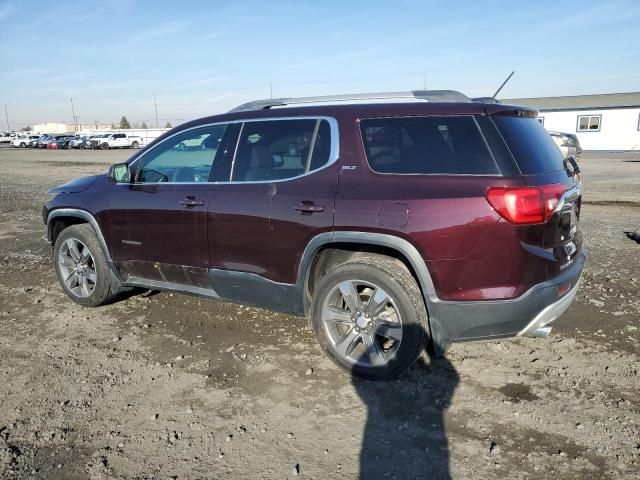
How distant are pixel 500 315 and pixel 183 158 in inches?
116

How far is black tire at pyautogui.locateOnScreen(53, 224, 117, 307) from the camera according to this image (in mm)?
5066

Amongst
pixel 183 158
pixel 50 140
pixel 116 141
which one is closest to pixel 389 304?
pixel 183 158

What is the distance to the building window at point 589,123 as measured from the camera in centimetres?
3847

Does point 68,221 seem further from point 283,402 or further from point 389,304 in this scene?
point 389,304

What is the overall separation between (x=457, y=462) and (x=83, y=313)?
152 inches

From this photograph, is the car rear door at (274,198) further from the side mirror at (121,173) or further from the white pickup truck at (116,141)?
the white pickup truck at (116,141)

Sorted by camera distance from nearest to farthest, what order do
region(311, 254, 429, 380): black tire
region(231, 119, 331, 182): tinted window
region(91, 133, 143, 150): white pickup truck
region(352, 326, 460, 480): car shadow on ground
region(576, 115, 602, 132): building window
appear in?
1. region(352, 326, 460, 480): car shadow on ground
2. region(311, 254, 429, 380): black tire
3. region(231, 119, 331, 182): tinted window
4. region(576, 115, 602, 132): building window
5. region(91, 133, 143, 150): white pickup truck

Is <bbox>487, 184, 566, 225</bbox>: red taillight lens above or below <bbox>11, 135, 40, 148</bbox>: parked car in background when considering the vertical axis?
below

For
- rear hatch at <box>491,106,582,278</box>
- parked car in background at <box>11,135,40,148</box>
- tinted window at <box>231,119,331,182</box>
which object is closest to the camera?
rear hatch at <box>491,106,582,278</box>

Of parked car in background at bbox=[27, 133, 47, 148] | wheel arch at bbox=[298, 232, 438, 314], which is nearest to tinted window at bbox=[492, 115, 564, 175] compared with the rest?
wheel arch at bbox=[298, 232, 438, 314]

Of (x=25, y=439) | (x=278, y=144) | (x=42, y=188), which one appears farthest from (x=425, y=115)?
(x=42, y=188)

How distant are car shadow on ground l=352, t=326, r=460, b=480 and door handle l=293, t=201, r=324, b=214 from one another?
48.4 inches

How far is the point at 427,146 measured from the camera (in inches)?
137

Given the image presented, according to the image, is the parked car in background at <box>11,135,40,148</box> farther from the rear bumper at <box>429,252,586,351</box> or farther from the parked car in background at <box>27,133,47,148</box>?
the rear bumper at <box>429,252,586,351</box>
